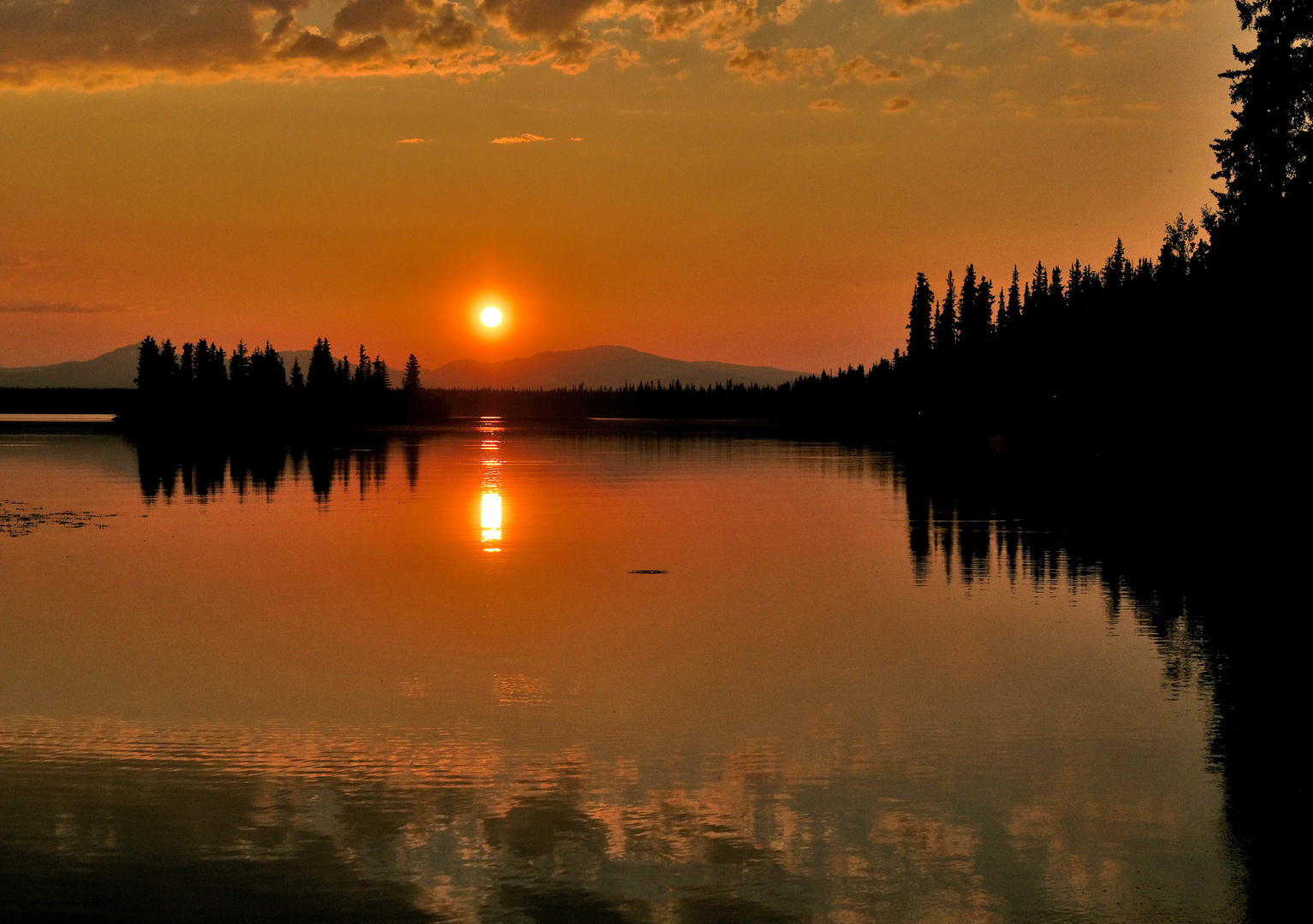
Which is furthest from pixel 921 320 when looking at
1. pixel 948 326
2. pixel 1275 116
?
pixel 1275 116

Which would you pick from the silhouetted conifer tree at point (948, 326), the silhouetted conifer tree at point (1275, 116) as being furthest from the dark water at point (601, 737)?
the silhouetted conifer tree at point (948, 326)

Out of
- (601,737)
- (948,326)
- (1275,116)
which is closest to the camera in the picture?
(601,737)

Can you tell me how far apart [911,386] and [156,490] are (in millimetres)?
154251

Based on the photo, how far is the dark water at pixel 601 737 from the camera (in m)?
9.12

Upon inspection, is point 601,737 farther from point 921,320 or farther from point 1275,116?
point 921,320

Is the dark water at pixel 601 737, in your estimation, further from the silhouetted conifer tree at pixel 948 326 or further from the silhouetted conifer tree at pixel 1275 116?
the silhouetted conifer tree at pixel 948 326

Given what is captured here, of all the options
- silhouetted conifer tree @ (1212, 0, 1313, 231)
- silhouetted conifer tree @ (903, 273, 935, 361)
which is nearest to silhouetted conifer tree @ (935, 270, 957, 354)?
silhouetted conifer tree @ (903, 273, 935, 361)

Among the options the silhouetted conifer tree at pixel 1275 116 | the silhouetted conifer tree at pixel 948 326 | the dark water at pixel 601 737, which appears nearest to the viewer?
the dark water at pixel 601 737

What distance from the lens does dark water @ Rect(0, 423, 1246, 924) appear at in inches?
359

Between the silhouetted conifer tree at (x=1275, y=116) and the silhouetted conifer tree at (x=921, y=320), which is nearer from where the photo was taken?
the silhouetted conifer tree at (x=1275, y=116)

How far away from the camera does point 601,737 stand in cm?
1291

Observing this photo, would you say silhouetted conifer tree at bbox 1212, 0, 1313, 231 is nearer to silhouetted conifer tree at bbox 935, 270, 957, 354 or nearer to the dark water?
the dark water

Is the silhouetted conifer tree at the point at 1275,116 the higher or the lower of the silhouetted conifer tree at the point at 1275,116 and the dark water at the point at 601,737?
the higher

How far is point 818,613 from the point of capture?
20.7 metres
